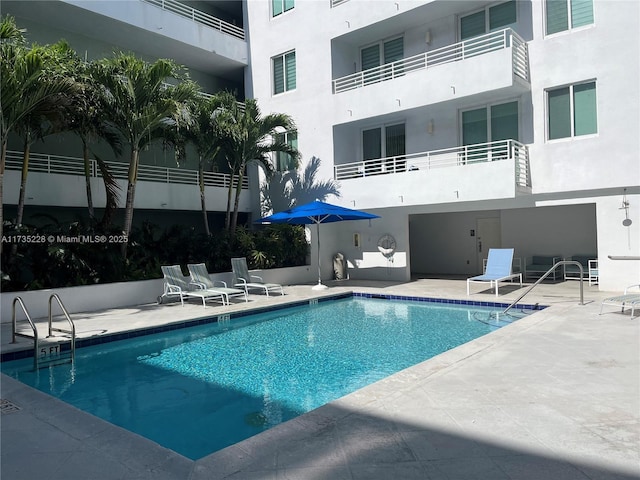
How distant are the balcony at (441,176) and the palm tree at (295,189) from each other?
0.70 m

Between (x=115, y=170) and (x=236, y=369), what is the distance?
1205 cm

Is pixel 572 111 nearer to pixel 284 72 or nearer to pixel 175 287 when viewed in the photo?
pixel 284 72

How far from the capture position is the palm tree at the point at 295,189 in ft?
59.9

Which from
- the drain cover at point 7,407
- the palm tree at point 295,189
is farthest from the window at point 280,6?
the drain cover at point 7,407

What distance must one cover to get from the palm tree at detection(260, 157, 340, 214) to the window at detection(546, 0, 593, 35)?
27.8ft

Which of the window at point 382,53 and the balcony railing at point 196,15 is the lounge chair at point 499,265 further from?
the balcony railing at point 196,15

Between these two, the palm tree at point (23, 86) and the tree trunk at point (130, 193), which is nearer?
the palm tree at point (23, 86)

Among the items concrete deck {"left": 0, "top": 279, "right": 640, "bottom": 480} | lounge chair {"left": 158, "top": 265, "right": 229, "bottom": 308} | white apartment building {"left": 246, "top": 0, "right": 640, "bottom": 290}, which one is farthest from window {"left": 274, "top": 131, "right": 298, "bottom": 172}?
concrete deck {"left": 0, "top": 279, "right": 640, "bottom": 480}

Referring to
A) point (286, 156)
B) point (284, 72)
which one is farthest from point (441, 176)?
point (284, 72)

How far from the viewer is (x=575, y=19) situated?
13734 millimetres

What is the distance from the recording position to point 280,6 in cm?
1981

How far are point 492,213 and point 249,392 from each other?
16.2 m

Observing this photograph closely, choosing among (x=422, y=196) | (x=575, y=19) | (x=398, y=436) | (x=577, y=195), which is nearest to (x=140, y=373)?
(x=398, y=436)

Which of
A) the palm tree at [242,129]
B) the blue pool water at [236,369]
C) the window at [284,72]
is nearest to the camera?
the blue pool water at [236,369]
